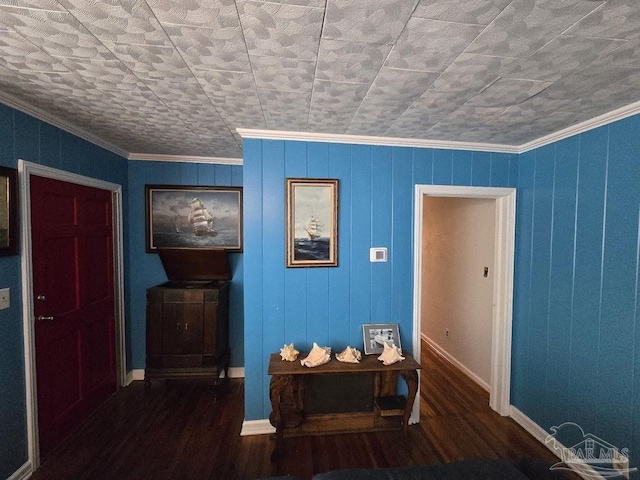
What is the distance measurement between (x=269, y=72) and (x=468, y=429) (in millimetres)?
2970

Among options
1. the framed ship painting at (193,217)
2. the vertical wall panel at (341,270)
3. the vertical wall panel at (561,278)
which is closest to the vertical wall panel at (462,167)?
the vertical wall panel at (561,278)

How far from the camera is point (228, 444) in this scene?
203cm

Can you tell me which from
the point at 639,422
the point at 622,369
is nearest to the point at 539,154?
the point at 622,369

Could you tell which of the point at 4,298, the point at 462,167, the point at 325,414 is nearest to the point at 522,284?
the point at 462,167

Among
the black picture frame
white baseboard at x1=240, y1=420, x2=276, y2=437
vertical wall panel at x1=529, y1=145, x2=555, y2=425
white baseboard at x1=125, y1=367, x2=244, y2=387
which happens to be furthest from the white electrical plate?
the black picture frame

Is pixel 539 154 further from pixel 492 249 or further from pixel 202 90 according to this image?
pixel 202 90

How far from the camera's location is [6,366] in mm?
1624

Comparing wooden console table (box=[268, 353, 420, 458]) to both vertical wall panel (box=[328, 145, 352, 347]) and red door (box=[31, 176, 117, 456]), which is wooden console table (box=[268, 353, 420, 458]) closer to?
vertical wall panel (box=[328, 145, 352, 347])

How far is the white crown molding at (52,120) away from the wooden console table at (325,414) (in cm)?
233

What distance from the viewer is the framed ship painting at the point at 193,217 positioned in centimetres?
286

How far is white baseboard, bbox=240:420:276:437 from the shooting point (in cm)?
214

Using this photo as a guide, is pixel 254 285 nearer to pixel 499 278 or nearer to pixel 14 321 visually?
pixel 14 321

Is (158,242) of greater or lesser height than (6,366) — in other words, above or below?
above

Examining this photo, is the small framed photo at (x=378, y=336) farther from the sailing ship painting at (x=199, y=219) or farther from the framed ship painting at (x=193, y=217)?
the sailing ship painting at (x=199, y=219)
